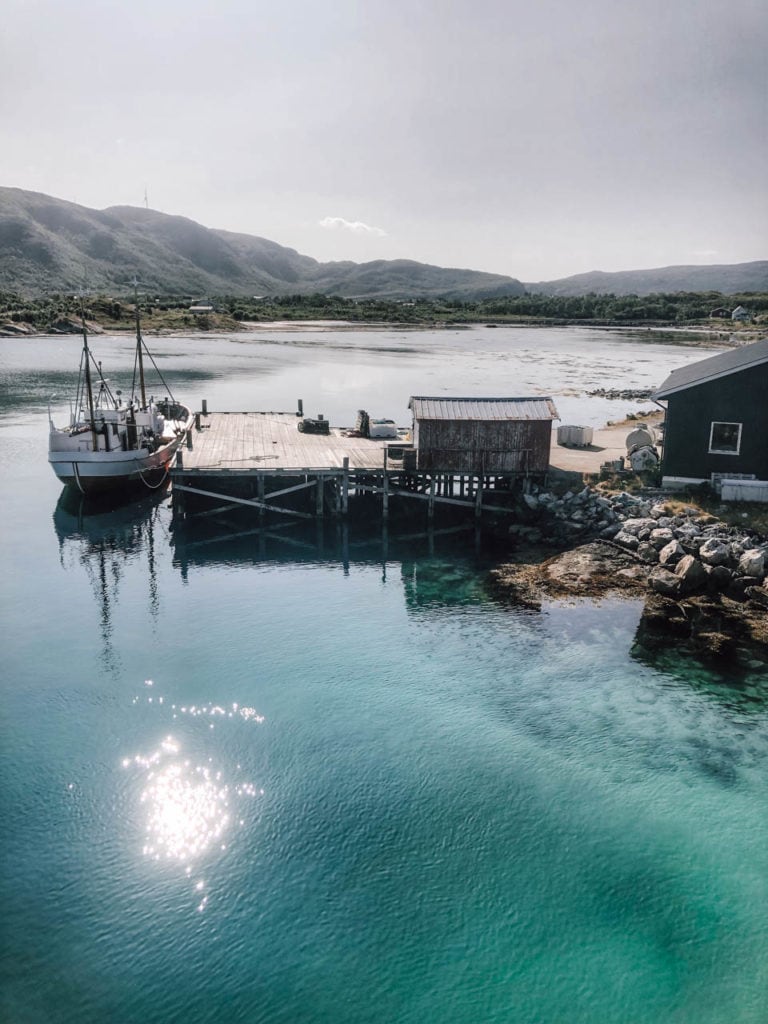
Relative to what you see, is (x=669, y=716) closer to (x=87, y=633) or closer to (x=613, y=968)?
(x=613, y=968)

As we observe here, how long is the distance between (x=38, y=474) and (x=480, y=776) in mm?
38176

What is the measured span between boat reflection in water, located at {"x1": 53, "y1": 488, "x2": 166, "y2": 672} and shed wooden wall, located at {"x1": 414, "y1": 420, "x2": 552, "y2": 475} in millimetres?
14073

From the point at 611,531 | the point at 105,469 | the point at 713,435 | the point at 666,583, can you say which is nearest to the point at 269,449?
the point at 105,469

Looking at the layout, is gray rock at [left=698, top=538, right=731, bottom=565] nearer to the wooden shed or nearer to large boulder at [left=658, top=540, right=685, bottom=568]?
large boulder at [left=658, top=540, right=685, bottom=568]

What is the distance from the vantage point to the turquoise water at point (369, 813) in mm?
13984

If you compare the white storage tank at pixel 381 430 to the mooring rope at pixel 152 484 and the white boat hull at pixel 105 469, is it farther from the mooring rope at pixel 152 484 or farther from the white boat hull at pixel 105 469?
the mooring rope at pixel 152 484

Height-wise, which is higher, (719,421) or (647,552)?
(719,421)

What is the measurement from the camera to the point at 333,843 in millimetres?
17109

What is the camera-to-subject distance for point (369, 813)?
711 inches

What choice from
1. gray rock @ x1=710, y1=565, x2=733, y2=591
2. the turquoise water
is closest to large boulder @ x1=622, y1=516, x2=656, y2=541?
gray rock @ x1=710, y1=565, x2=733, y2=591

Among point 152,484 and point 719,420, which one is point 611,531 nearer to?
point 719,420

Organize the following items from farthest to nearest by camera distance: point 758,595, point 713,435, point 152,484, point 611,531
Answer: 1. point 152,484
2. point 713,435
3. point 611,531
4. point 758,595

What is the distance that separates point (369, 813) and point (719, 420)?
2526 centimetres

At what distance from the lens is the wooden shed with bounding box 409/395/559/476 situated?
3778 cm
